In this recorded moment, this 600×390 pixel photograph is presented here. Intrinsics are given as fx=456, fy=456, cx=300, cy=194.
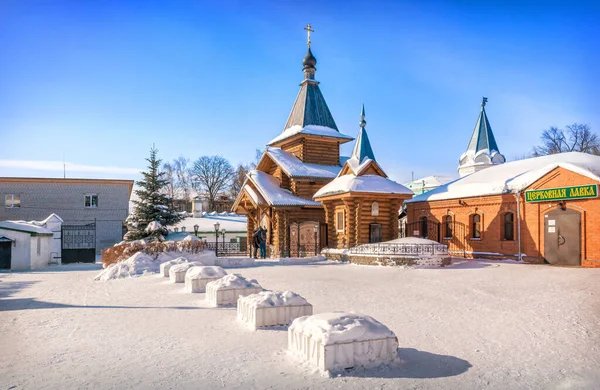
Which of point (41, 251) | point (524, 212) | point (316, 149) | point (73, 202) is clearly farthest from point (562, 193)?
point (73, 202)

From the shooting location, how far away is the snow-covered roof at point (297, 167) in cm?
2686

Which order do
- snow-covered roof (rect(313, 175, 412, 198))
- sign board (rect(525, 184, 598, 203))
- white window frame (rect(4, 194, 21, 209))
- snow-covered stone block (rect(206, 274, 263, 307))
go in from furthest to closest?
white window frame (rect(4, 194, 21, 209))
snow-covered roof (rect(313, 175, 412, 198))
sign board (rect(525, 184, 598, 203))
snow-covered stone block (rect(206, 274, 263, 307))

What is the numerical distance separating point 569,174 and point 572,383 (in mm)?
15154

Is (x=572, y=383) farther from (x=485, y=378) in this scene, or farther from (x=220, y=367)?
(x=220, y=367)

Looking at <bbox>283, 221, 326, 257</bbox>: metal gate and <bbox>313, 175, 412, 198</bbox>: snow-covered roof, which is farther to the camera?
<bbox>283, 221, 326, 257</bbox>: metal gate

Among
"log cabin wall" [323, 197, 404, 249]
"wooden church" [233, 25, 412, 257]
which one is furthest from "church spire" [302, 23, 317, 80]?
"log cabin wall" [323, 197, 404, 249]

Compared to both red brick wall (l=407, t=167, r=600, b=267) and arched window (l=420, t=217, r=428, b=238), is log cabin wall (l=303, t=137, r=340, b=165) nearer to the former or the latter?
red brick wall (l=407, t=167, r=600, b=267)

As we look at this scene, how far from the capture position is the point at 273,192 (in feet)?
87.0

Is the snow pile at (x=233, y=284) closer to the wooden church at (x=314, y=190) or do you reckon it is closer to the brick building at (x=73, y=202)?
the wooden church at (x=314, y=190)

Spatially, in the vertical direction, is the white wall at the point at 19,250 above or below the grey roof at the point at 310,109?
below

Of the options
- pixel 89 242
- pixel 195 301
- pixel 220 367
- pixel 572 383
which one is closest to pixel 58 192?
pixel 89 242

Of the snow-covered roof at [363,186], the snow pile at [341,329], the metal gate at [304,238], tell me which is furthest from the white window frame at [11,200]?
the snow pile at [341,329]

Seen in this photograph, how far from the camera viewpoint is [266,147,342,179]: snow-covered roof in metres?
26.9

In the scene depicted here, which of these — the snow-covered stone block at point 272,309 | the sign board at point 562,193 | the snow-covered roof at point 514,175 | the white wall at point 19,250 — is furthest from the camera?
the white wall at point 19,250
